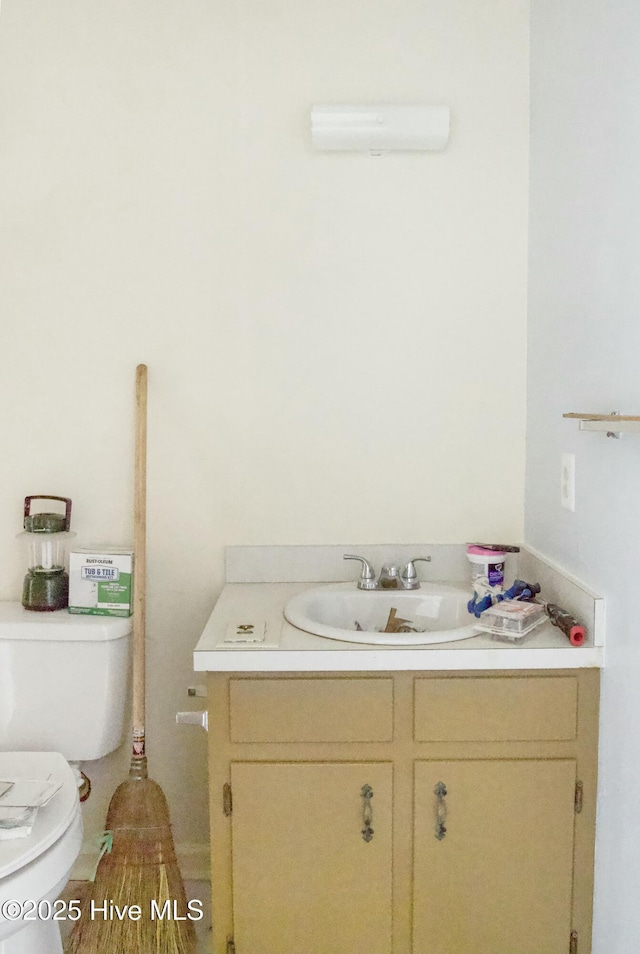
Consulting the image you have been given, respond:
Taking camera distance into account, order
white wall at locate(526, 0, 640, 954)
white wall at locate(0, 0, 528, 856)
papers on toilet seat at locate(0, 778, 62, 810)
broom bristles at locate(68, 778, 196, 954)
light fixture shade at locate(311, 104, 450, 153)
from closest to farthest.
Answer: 1. white wall at locate(526, 0, 640, 954)
2. papers on toilet seat at locate(0, 778, 62, 810)
3. broom bristles at locate(68, 778, 196, 954)
4. light fixture shade at locate(311, 104, 450, 153)
5. white wall at locate(0, 0, 528, 856)

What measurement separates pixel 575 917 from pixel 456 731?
44cm

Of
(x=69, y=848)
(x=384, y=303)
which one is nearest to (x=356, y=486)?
(x=384, y=303)

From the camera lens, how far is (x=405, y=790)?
5.32 feet

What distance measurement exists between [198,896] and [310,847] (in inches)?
24.0

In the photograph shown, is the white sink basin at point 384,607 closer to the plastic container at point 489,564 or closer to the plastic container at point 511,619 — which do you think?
the plastic container at point 489,564

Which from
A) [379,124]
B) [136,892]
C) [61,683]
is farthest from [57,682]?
[379,124]

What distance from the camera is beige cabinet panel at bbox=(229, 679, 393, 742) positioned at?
1.61 meters

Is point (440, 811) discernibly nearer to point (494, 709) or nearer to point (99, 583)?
point (494, 709)

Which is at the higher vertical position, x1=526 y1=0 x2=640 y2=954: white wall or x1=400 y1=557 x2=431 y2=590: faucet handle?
x1=526 y1=0 x2=640 y2=954: white wall

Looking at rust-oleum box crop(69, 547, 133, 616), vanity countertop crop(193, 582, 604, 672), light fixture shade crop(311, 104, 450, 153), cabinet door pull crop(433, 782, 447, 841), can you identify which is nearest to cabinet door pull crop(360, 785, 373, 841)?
cabinet door pull crop(433, 782, 447, 841)

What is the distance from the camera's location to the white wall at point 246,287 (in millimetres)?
1994

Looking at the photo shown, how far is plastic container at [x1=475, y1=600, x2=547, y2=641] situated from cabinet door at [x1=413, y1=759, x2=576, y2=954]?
0.25 metres

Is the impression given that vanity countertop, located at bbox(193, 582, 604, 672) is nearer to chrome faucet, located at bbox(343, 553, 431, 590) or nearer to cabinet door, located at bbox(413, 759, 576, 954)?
cabinet door, located at bbox(413, 759, 576, 954)

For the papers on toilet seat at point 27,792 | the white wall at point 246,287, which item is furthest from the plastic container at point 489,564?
the papers on toilet seat at point 27,792
